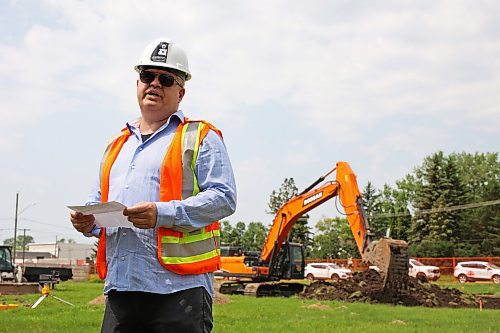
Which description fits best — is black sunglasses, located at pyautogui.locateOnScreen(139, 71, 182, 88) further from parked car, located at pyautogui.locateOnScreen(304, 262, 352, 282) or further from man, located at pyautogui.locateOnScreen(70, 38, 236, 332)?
parked car, located at pyautogui.locateOnScreen(304, 262, 352, 282)

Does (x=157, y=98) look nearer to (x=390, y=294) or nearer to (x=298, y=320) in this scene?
(x=298, y=320)

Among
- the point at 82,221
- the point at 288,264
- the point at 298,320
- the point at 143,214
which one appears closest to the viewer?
the point at 143,214

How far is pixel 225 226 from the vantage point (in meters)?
103

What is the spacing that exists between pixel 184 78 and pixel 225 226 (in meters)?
99.8

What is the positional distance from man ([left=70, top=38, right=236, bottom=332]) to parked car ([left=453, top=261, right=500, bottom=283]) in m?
39.5

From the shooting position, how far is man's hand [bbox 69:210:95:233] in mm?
3164

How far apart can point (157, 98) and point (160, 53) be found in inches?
8.0

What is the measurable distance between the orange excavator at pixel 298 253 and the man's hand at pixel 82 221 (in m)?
17.6

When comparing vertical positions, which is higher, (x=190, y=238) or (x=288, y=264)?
(x=190, y=238)

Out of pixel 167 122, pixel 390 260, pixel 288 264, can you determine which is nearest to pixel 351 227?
pixel 390 260

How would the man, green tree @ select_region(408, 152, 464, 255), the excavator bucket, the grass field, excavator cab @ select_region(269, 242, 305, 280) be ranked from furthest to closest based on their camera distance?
green tree @ select_region(408, 152, 464, 255)
excavator cab @ select_region(269, 242, 305, 280)
the excavator bucket
the grass field
the man

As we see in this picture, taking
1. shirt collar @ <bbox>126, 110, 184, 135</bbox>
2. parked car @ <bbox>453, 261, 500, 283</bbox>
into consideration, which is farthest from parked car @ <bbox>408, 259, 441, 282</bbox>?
shirt collar @ <bbox>126, 110, 184, 135</bbox>

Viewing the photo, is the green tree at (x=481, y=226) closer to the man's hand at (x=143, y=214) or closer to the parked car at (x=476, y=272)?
the parked car at (x=476, y=272)

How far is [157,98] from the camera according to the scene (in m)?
3.21
